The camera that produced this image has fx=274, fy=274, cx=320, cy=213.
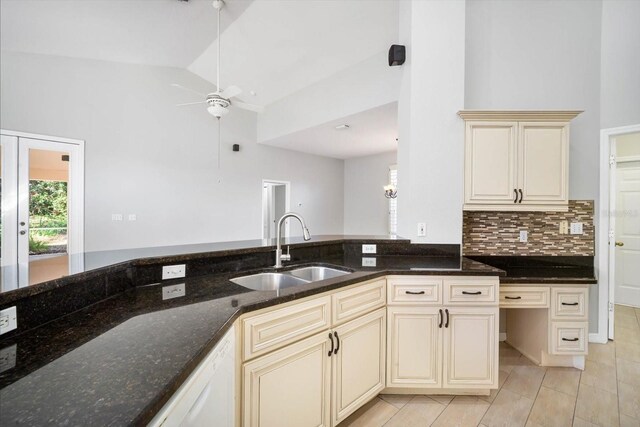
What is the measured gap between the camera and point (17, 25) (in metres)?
3.13

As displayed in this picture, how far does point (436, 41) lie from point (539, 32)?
116cm

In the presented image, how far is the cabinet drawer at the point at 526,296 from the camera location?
6.98ft

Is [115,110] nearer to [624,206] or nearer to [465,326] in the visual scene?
[465,326]

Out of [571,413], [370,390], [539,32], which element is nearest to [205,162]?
[370,390]

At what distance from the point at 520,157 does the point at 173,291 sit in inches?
105

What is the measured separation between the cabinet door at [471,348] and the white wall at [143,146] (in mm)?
4506

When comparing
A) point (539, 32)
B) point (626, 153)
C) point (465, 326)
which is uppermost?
point (539, 32)

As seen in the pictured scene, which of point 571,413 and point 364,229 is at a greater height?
point 364,229

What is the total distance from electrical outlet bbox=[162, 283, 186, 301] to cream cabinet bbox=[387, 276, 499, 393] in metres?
1.22

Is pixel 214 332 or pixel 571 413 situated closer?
pixel 214 332

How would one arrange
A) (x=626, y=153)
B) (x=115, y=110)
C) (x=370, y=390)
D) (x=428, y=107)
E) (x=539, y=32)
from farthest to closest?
1. (x=115, y=110)
2. (x=626, y=153)
3. (x=539, y=32)
4. (x=428, y=107)
5. (x=370, y=390)

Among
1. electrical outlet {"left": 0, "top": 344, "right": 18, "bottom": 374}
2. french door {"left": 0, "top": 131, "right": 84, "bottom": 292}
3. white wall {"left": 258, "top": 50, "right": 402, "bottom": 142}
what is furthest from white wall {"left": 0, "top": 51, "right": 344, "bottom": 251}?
electrical outlet {"left": 0, "top": 344, "right": 18, "bottom": 374}

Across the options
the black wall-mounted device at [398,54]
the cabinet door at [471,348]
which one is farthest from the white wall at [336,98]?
the cabinet door at [471,348]

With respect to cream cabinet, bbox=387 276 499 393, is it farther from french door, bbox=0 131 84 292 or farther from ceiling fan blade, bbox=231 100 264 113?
french door, bbox=0 131 84 292
